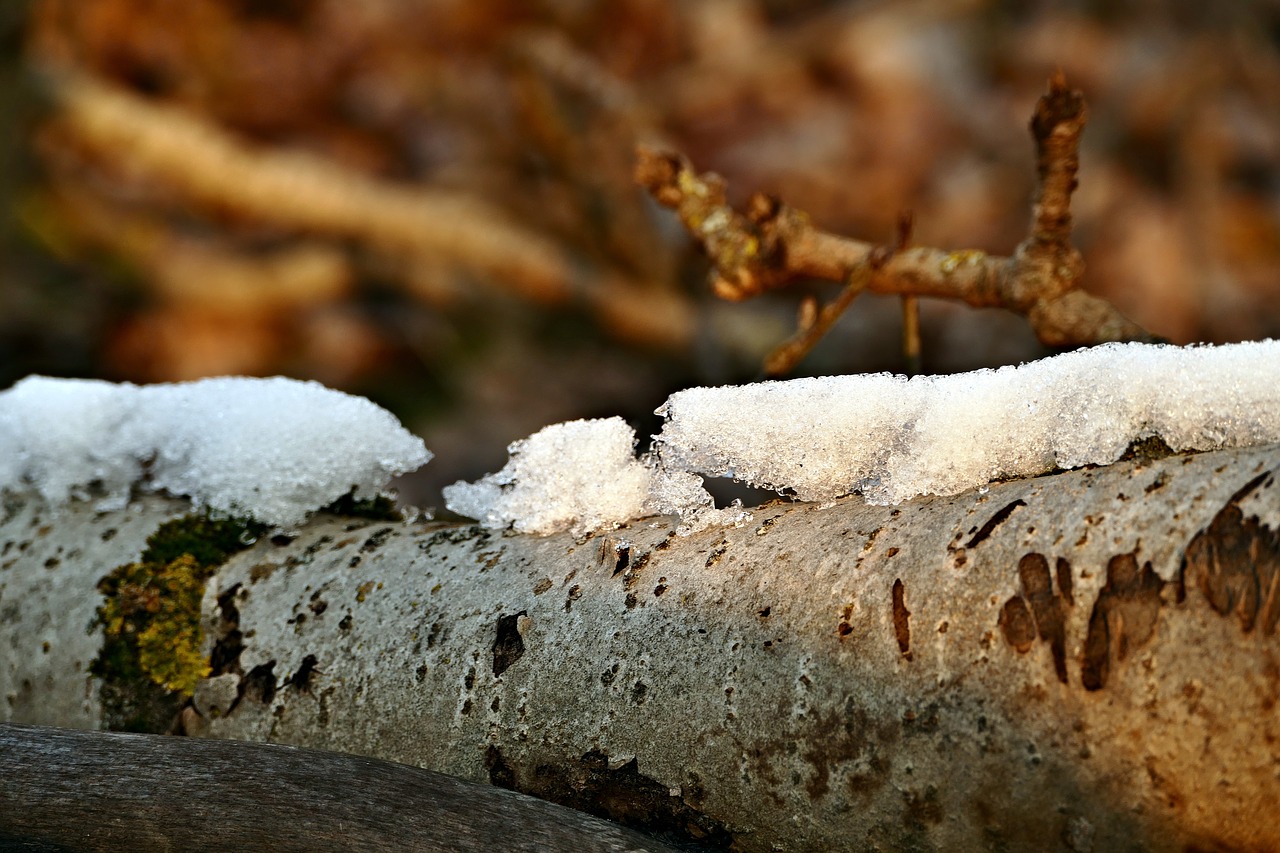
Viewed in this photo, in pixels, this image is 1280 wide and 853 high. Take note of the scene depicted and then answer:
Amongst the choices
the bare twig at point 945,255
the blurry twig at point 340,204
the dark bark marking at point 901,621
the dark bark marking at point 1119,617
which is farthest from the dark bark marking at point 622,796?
the blurry twig at point 340,204

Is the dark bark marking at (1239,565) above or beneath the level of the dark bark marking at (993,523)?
beneath

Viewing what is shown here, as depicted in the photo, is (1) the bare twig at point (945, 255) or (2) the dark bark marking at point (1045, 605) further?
(1) the bare twig at point (945, 255)

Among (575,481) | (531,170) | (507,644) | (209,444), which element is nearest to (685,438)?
(575,481)

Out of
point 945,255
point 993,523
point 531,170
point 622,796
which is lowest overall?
point 622,796

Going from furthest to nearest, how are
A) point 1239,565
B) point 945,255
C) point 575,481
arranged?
1. point 945,255
2. point 575,481
3. point 1239,565

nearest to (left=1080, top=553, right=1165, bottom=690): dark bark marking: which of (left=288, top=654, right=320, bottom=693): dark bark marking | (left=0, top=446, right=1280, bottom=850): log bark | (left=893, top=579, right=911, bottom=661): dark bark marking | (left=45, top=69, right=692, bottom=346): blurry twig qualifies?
(left=0, top=446, right=1280, bottom=850): log bark

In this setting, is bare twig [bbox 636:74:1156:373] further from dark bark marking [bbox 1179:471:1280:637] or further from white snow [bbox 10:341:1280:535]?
dark bark marking [bbox 1179:471:1280:637]

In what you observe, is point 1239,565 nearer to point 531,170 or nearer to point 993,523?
point 993,523

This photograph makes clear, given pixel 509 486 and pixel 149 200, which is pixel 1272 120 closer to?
pixel 509 486

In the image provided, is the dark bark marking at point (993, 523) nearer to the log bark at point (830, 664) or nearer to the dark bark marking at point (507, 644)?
the log bark at point (830, 664)
